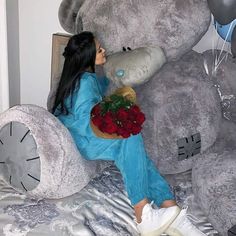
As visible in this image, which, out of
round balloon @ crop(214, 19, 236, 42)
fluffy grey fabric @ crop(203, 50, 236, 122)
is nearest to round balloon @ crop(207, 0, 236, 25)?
round balloon @ crop(214, 19, 236, 42)

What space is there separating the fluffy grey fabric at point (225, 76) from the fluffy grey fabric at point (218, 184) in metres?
0.13

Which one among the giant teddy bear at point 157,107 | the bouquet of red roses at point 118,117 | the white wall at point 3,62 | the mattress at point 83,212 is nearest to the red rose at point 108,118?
the bouquet of red roses at point 118,117

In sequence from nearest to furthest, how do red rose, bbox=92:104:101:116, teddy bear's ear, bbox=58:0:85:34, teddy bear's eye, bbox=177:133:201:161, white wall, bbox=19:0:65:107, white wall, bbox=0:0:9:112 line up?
red rose, bbox=92:104:101:116, teddy bear's eye, bbox=177:133:201:161, teddy bear's ear, bbox=58:0:85:34, white wall, bbox=0:0:9:112, white wall, bbox=19:0:65:107

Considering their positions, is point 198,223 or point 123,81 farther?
point 123,81

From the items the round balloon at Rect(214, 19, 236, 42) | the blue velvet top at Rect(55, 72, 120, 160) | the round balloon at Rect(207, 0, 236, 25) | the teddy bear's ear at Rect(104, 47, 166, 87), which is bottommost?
the blue velvet top at Rect(55, 72, 120, 160)

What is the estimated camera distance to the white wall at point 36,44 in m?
1.83

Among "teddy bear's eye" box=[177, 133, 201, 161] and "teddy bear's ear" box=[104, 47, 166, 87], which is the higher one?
"teddy bear's ear" box=[104, 47, 166, 87]

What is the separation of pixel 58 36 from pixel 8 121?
2.37 ft

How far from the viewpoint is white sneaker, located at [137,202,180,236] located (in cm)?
110

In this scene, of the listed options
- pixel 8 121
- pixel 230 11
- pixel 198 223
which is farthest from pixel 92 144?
pixel 230 11

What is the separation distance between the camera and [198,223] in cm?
113

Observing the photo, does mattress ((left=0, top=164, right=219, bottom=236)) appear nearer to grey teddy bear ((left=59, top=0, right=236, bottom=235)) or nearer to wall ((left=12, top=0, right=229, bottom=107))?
grey teddy bear ((left=59, top=0, right=236, bottom=235))

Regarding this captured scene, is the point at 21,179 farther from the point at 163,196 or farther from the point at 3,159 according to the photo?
the point at 163,196

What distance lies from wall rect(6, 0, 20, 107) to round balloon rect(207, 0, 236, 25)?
0.94m
